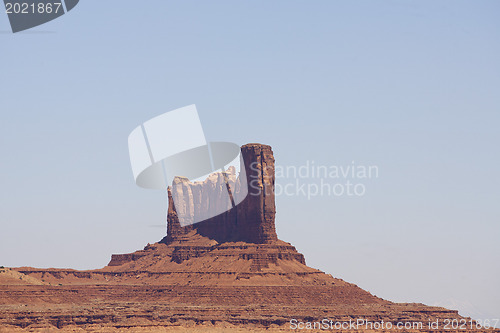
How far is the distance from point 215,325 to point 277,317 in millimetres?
9781

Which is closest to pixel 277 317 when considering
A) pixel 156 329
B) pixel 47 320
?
pixel 156 329

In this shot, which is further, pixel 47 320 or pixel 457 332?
pixel 457 332

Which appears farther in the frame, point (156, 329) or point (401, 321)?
point (401, 321)

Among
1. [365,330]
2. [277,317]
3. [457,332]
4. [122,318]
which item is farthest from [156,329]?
[457,332]

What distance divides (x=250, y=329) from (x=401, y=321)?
24.8m

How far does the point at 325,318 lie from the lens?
19438cm

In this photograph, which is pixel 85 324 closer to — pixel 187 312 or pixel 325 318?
pixel 187 312

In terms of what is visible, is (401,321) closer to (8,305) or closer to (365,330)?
(365,330)

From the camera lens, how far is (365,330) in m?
193

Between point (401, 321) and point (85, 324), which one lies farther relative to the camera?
point (401, 321)

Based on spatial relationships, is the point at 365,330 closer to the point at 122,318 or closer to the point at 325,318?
the point at 325,318

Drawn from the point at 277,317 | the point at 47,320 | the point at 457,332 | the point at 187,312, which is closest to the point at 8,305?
the point at 47,320

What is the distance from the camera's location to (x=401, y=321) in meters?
198

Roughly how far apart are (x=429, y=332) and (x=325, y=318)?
1594 centimetres
